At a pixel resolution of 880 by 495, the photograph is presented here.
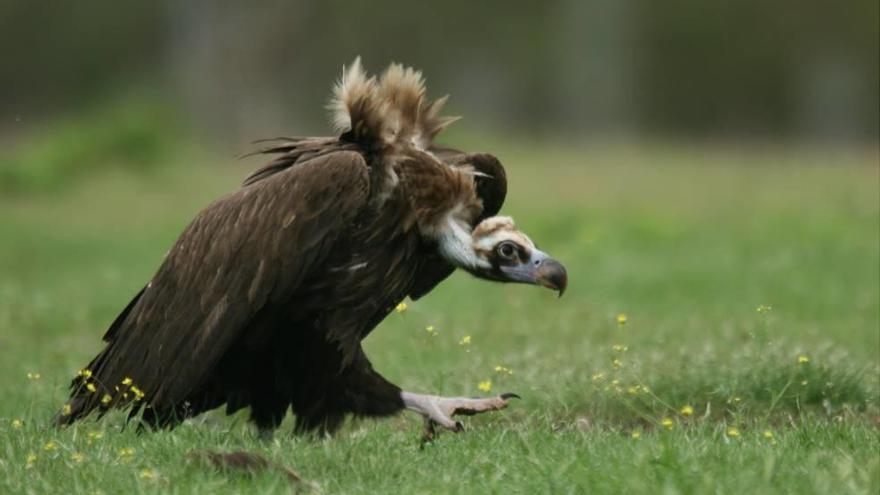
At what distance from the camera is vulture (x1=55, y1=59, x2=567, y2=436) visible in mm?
6074

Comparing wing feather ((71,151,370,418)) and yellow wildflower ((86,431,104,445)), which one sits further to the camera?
wing feather ((71,151,370,418))

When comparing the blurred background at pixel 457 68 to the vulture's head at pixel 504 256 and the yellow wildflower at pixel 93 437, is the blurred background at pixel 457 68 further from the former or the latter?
the yellow wildflower at pixel 93 437

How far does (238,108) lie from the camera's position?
3144 centimetres

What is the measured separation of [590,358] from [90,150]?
18376 millimetres

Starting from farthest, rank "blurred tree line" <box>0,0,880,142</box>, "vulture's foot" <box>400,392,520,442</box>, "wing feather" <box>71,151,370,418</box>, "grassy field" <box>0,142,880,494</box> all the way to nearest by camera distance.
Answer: "blurred tree line" <box>0,0,880,142</box> → "vulture's foot" <box>400,392,520,442</box> → "wing feather" <box>71,151,370,418</box> → "grassy field" <box>0,142,880,494</box>

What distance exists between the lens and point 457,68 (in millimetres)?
54500

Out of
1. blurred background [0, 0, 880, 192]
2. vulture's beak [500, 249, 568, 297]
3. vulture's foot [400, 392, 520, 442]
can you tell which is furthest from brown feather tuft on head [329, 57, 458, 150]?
blurred background [0, 0, 880, 192]

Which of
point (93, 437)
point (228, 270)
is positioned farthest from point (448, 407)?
point (93, 437)

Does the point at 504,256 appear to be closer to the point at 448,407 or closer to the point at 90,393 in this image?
the point at 448,407

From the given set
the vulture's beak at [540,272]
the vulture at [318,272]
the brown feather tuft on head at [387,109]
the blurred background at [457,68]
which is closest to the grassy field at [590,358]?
the vulture at [318,272]

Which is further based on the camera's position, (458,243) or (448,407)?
(458,243)

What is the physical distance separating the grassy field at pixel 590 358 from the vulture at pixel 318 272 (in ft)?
0.55

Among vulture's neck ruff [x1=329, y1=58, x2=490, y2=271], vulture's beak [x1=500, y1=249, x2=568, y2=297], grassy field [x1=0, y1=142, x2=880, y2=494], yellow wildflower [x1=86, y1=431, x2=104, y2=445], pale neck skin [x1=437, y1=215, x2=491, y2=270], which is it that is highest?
vulture's neck ruff [x1=329, y1=58, x2=490, y2=271]

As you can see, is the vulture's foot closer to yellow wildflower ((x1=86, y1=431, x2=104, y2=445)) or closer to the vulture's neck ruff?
the vulture's neck ruff
